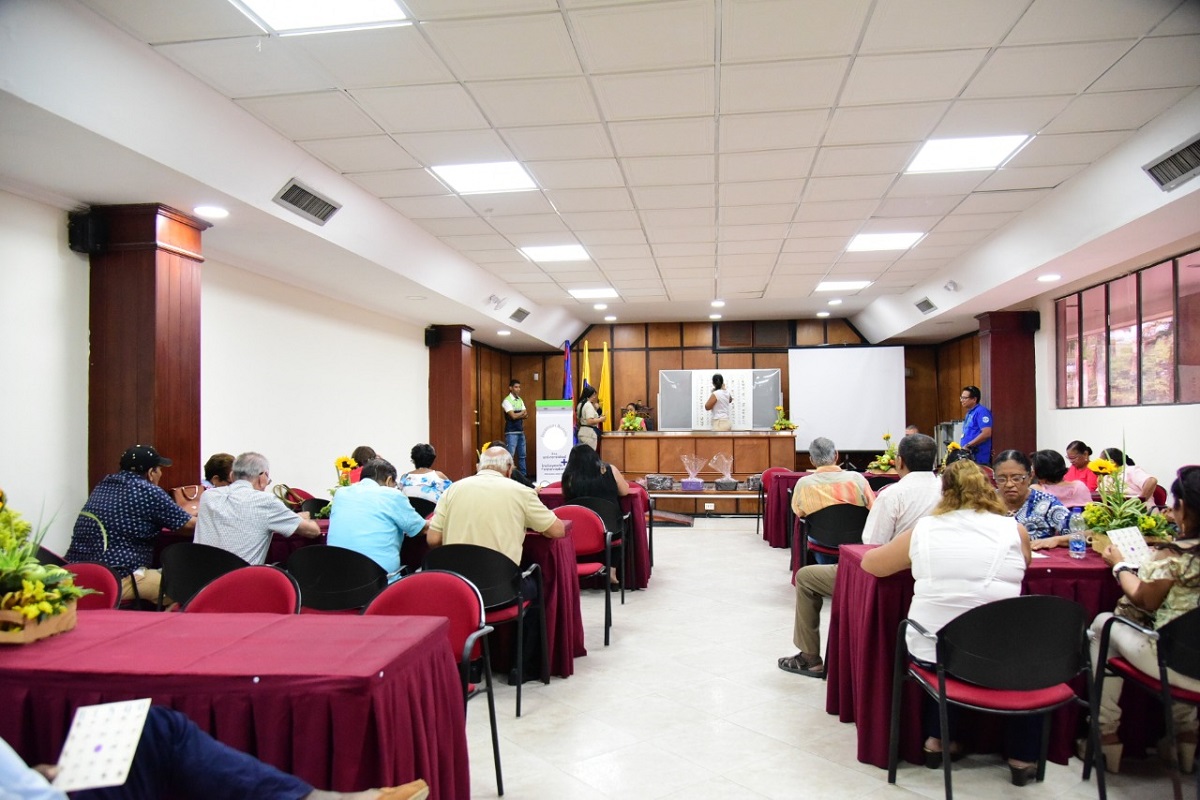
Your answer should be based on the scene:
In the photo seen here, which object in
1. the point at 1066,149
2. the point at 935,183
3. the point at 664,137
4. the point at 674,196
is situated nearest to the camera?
the point at 664,137

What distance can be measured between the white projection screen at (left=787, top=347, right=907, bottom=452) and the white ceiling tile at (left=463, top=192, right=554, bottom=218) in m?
7.73

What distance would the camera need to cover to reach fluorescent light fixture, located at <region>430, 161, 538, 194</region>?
5.42 m

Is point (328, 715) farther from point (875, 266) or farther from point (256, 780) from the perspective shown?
Result: point (875, 266)

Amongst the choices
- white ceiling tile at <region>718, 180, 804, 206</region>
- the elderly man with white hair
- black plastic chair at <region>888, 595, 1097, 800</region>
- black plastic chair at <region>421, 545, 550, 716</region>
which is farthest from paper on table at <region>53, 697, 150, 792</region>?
white ceiling tile at <region>718, 180, 804, 206</region>

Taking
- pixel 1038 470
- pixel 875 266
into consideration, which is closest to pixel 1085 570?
pixel 1038 470

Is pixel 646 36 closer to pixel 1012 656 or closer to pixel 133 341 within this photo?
pixel 1012 656

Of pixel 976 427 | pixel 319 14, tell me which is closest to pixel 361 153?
pixel 319 14

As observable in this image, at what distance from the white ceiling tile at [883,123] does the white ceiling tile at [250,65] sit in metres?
3.08

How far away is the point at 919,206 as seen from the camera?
643cm

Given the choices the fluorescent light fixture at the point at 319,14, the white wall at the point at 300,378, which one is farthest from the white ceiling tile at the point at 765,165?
the white wall at the point at 300,378

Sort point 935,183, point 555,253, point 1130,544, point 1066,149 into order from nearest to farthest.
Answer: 1. point 1130,544
2. point 1066,149
3. point 935,183
4. point 555,253

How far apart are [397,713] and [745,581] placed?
4.98 m

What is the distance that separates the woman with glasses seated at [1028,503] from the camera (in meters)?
3.59

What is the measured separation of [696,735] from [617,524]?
7.82 feet
